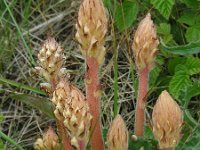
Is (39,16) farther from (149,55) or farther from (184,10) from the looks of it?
(149,55)

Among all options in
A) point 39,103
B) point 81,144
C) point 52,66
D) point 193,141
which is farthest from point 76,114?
point 193,141

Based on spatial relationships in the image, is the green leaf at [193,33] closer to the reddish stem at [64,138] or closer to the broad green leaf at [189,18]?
the broad green leaf at [189,18]

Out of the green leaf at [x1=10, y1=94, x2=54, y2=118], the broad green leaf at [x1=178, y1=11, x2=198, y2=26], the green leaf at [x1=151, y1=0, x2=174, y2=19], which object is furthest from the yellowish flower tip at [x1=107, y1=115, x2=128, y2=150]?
the broad green leaf at [x1=178, y1=11, x2=198, y2=26]

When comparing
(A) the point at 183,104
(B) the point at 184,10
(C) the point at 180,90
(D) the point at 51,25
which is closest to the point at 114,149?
(A) the point at 183,104

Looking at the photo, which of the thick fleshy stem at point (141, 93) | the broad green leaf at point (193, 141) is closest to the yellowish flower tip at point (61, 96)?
the thick fleshy stem at point (141, 93)

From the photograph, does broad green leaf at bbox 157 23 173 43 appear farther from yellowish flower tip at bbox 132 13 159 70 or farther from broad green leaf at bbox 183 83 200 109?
yellowish flower tip at bbox 132 13 159 70
